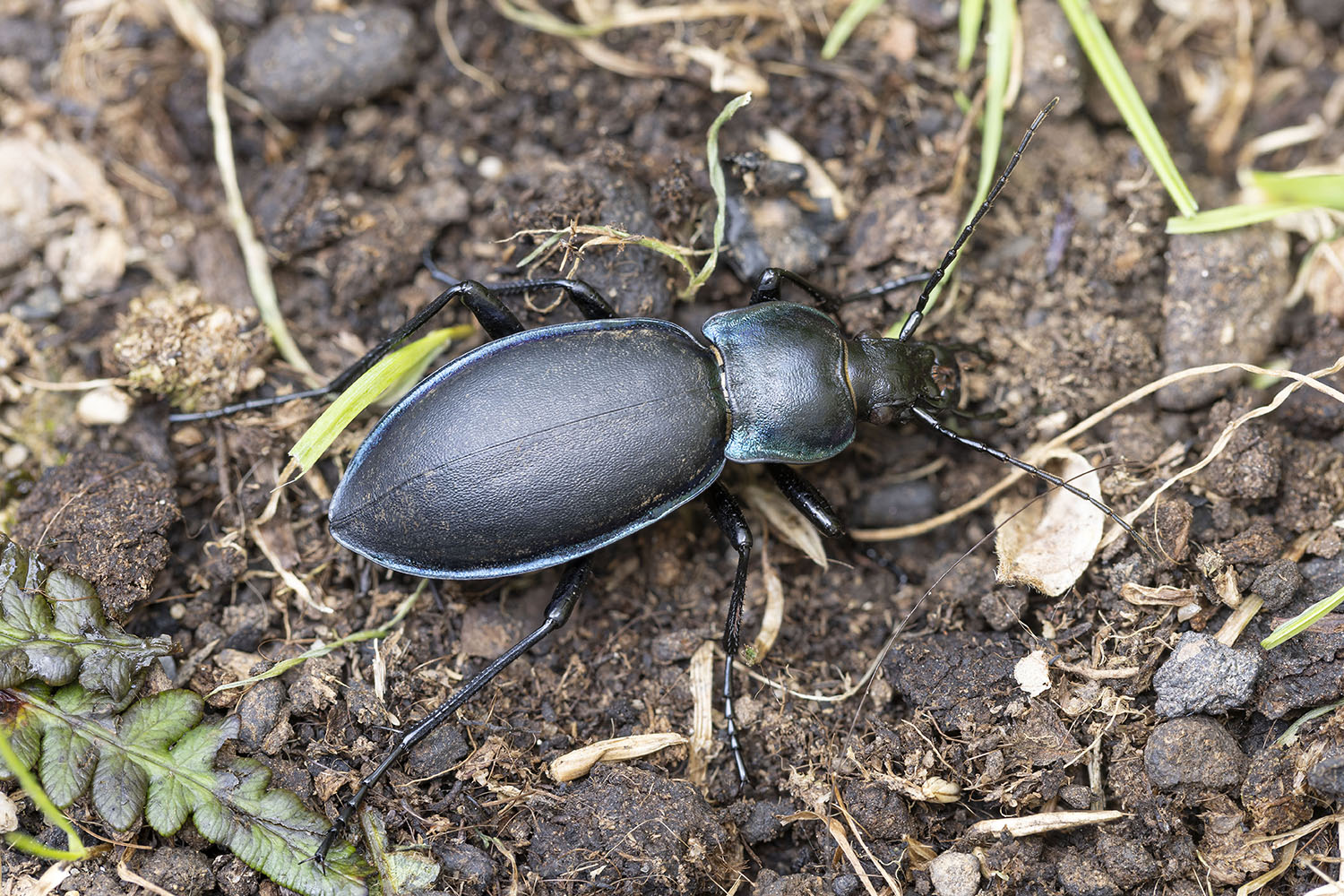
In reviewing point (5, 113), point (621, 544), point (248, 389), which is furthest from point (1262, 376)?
point (5, 113)

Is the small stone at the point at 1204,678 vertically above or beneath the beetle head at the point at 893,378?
beneath

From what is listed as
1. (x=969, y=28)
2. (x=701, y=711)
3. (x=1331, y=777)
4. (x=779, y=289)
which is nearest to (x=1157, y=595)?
(x=1331, y=777)

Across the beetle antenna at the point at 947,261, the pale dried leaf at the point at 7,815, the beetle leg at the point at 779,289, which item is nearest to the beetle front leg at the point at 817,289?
the beetle leg at the point at 779,289

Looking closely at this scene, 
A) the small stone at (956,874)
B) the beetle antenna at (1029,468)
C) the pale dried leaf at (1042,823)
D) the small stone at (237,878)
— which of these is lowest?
the small stone at (956,874)

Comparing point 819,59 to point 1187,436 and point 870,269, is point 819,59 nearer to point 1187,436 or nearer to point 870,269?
point 870,269

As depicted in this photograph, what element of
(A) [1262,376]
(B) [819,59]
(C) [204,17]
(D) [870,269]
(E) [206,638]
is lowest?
(E) [206,638]

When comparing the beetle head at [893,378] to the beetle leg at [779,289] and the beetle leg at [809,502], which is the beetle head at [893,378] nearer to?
the beetle leg at [779,289]

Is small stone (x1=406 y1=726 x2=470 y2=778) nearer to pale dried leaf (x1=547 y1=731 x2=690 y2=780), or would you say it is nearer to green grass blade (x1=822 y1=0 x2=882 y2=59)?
pale dried leaf (x1=547 y1=731 x2=690 y2=780)
